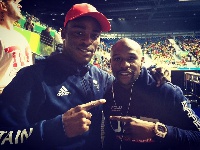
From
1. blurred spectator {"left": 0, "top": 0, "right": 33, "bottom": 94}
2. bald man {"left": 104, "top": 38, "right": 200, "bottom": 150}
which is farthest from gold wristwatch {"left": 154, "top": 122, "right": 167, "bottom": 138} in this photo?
blurred spectator {"left": 0, "top": 0, "right": 33, "bottom": 94}

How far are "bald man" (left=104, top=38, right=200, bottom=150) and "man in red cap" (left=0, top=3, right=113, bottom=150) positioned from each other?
121 millimetres

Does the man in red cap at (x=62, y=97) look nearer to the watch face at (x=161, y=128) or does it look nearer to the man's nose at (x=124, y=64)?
the man's nose at (x=124, y=64)

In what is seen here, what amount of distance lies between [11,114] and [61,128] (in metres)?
0.30

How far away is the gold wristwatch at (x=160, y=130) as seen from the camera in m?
1.33

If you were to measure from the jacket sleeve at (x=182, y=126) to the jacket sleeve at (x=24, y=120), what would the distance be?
0.67 m

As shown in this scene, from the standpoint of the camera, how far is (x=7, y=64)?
5.85 ft

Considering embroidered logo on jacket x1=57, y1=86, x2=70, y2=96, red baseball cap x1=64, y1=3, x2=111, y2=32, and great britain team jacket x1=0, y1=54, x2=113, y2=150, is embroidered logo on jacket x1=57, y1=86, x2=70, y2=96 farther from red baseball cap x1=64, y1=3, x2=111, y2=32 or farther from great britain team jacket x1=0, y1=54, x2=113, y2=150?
red baseball cap x1=64, y1=3, x2=111, y2=32

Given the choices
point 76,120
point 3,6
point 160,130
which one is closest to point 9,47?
point 3,6

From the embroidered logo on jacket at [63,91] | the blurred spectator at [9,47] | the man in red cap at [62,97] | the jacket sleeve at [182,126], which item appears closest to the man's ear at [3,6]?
the blurred spectator at [9,47]

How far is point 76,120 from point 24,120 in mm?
314

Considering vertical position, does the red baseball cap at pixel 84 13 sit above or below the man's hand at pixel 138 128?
above

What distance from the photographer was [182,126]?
4.50 feet

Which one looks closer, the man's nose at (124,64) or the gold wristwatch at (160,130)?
the gold wristwatch at (160,130)

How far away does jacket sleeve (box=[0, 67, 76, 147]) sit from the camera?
1.23 metres
